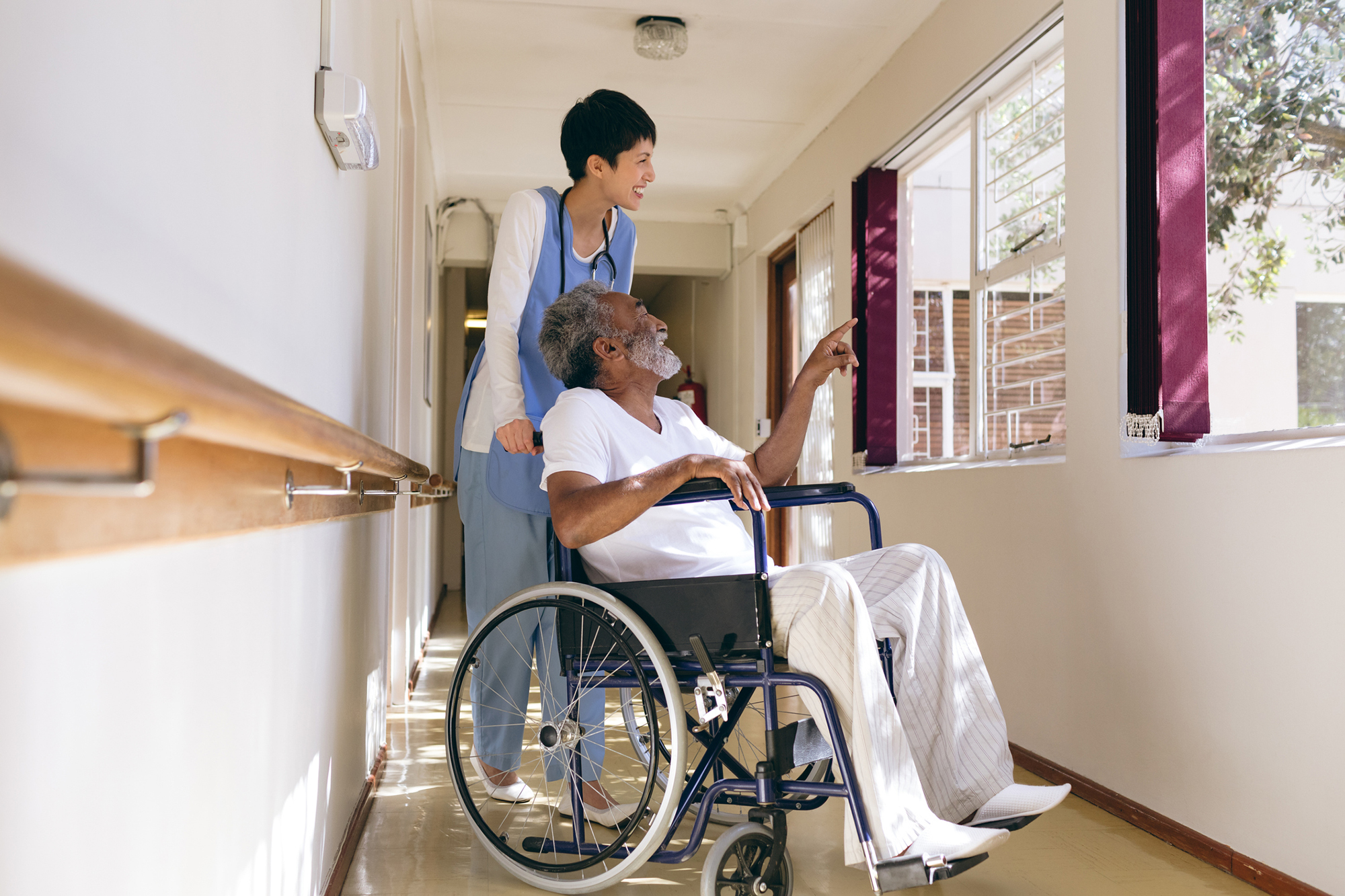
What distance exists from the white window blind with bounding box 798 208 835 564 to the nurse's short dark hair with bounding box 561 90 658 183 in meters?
2.61

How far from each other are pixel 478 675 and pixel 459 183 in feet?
15.1

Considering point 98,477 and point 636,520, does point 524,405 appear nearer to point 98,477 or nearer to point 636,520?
point 636,520

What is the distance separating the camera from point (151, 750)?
84 centimetres

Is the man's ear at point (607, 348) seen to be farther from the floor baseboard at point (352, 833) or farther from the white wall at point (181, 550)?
the floor baseboard at point (352, 833)

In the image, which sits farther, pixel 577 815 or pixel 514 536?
pixel 514 536

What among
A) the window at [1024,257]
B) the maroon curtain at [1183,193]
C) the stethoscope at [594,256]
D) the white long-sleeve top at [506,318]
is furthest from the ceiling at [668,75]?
the white long-sleeve top at [506,318]

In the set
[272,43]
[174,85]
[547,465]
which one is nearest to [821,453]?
[547,465]

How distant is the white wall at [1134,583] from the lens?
6.37 feet

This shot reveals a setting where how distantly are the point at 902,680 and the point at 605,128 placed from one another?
148cm

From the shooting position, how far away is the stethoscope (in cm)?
246

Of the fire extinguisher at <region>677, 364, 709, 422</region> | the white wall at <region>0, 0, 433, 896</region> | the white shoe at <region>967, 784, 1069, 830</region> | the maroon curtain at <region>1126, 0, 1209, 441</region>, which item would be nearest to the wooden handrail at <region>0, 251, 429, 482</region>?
the white wall at <region>0, 0, 433, 896</region>

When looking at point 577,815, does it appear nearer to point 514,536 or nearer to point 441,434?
point 514,536

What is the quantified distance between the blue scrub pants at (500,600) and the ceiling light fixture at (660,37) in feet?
7.76

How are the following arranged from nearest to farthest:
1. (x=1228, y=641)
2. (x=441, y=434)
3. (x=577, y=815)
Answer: (x=577, y=815)
(x=1228, y=641)
(x=441, y=434)
